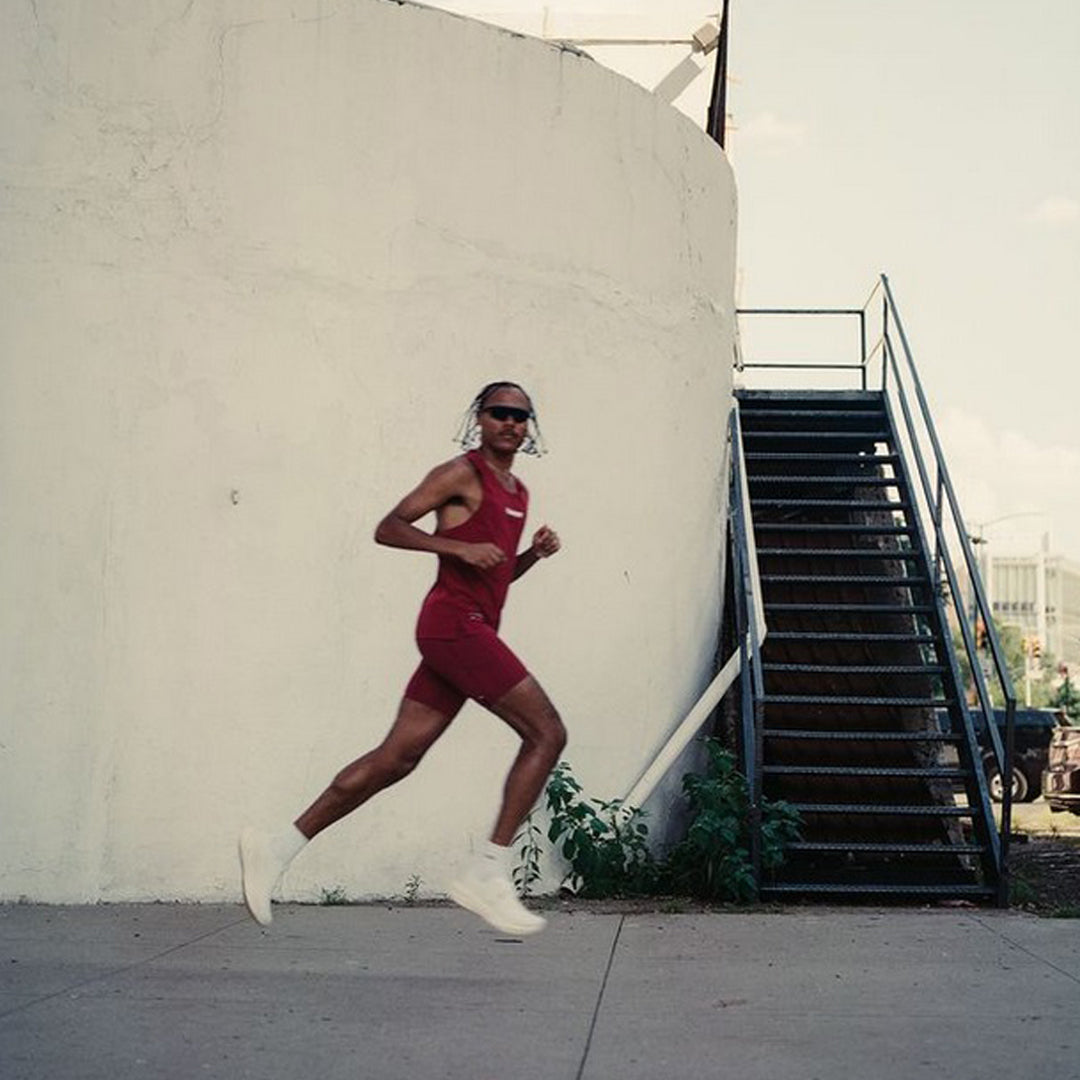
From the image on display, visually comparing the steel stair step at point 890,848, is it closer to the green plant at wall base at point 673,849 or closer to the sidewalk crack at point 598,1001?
the green plant at wall base at point 673,849

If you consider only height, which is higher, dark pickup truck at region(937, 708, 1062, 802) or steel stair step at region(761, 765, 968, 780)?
dark pickup truck at region(937, 708, 1062, 802)

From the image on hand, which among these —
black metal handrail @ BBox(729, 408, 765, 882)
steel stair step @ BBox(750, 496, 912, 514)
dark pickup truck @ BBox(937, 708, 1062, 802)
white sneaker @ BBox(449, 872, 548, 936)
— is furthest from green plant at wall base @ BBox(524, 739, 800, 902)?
dark pickup truck @ BBox(937, 708, 1062, 802)

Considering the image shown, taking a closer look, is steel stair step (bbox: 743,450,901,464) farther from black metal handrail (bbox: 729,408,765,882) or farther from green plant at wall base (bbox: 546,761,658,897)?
green plant at wall base (bbox: 546,761,658,897)

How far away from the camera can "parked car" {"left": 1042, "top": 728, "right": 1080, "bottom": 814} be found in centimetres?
2322

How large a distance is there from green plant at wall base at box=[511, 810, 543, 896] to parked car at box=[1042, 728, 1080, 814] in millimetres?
14701

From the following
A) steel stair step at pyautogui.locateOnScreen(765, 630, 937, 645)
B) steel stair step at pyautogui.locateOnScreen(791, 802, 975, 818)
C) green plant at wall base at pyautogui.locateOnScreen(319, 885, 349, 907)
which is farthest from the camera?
steel stair step at pyautogui.locateOnScreen(765, 630, 937, 645)

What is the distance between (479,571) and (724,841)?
15.3 ft

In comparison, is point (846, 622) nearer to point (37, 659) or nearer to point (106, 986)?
point (37, 659)

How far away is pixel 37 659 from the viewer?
9219 mm

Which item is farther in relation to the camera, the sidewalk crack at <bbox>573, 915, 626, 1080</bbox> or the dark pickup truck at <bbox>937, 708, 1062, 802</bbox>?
the dark pickup truck at <bbox>937, 708, 1062, 802</bbox>

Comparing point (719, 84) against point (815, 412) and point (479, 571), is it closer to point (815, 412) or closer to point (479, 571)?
point (815, 412)

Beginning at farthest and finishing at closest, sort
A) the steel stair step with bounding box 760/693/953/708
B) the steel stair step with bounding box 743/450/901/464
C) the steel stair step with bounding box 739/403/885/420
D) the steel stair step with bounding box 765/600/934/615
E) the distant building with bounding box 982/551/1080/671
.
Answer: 1. the distant building with bounding box 982/551/1080/671
2. the steel stair step with bounding box 739/403/885/420
3. the steel stair step with bounding box 743/450/901/464
4. the steel stair step with bounding box 765/600/934/615
5. the steel stair step with bounding box 760/693/953/708

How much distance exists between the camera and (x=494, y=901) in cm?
548

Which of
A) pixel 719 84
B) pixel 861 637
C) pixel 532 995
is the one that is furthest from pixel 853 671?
pixel 719 84
